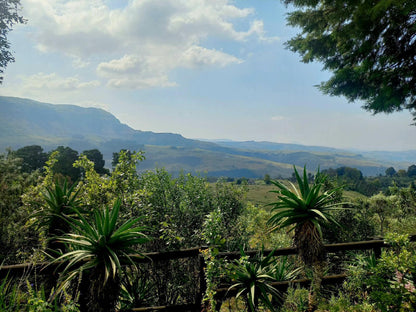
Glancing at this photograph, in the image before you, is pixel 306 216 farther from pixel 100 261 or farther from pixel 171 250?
pixel 100 261

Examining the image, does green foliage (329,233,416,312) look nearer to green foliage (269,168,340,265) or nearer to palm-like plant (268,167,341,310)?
palm-like plant (268,167,341,310)

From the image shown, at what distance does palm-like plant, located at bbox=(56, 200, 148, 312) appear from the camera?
3.31 metres

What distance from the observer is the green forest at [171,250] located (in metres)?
3.51

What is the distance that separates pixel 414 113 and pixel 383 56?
3.98m

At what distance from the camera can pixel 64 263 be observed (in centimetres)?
379

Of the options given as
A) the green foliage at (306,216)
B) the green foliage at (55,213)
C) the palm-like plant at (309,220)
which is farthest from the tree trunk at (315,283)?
the green foliage at (55,213)

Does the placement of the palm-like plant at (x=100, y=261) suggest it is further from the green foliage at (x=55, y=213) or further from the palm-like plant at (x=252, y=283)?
the palm-like plant at (x=252, y=283)

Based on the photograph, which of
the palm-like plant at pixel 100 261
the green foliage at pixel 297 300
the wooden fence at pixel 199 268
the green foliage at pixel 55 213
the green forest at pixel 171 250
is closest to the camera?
the palm-like plant at pixel 100 261

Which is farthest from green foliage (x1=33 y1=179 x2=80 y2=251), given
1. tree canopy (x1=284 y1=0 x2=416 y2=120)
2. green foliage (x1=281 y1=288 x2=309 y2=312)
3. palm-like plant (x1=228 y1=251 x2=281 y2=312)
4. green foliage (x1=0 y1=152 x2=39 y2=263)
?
tree canopy (x1=284 y1=0 x2=416 y2=120)

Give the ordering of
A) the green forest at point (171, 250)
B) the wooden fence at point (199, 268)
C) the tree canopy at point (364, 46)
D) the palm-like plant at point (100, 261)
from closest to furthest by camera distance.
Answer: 1. the palm-like plant at point (100, 261)
2. the green forest at point (171, 250)
3. the wooden fence at point (199, 268)
4. the tree canopy at point (364, 46)

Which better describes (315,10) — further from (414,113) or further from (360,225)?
(360,225)

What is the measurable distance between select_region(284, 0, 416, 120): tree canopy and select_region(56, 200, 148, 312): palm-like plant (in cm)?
599

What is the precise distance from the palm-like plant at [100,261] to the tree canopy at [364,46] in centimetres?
599

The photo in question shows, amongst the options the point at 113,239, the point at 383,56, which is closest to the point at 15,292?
the point at 113,239
